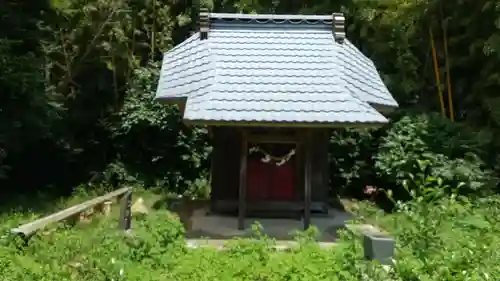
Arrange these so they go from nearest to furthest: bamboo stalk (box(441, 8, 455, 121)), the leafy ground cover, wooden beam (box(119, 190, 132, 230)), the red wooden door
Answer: the leafy ground cover
wooden beam (box(119, 190, 132, 230))
the red wooden door
bamboo stalk (box(441, 8, 455, 121))

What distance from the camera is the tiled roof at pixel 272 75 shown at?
8.30 metres

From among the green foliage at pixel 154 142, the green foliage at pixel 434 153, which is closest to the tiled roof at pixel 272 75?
the green foliage at pixel 434 153

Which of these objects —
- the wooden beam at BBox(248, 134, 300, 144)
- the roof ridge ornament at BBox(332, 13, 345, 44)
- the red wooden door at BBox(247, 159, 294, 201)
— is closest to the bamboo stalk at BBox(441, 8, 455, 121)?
the roof ridge ornament at BBox(332, 13, 345, 44)

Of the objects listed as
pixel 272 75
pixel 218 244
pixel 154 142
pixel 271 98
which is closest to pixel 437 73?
pixel 272 75

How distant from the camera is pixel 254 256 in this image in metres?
6.43

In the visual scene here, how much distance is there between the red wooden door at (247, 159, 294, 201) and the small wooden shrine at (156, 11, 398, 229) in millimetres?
17

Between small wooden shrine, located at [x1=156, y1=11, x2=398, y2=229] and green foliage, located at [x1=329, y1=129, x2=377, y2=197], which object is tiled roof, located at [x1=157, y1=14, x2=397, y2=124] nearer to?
small wooden shrine, located at [x1=156, y1=11, x2=398, y2=229]

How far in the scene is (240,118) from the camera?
8133 mm

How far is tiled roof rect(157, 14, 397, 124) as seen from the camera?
27.2 ft

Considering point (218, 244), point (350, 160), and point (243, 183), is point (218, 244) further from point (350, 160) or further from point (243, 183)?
point (350, 160)

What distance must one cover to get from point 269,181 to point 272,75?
1.84 metres

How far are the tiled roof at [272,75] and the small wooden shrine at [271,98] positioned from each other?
0.02 metres

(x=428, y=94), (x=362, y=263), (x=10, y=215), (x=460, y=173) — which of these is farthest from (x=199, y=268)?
(x=428, y=94)

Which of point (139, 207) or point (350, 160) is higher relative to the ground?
point (350, 160)
